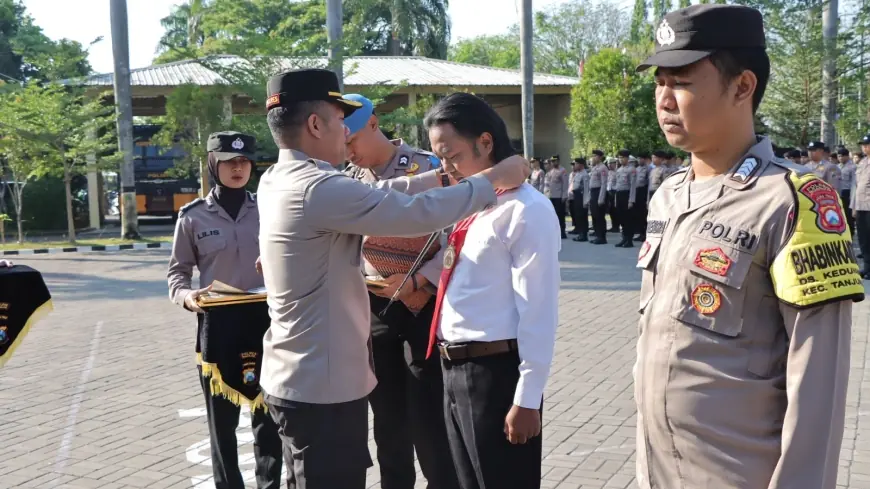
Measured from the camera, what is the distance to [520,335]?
2.63 meters

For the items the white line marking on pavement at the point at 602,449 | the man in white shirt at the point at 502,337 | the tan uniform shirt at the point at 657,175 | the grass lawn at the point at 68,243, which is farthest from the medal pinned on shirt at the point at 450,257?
the grass lawn at the point at 68,243

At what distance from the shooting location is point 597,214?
56.2ft

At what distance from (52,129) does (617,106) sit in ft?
49.7

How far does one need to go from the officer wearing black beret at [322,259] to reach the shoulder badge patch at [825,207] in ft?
3.51

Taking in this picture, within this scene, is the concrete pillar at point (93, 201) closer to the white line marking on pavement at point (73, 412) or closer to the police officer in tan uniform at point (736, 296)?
the white line marking on pavement at point (73, 412)

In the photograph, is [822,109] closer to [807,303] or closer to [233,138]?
[233,138]

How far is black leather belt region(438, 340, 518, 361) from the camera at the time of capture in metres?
2.69

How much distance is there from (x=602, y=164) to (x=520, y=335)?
614 inches

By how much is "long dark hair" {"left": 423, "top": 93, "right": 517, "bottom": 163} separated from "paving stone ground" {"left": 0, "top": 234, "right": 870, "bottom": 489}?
204 cm

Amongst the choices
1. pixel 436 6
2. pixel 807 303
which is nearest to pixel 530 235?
pixel 807 303

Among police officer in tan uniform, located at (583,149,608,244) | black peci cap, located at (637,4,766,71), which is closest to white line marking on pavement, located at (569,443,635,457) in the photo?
black peci cap, located at (637,4,766,71)

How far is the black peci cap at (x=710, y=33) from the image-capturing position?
1.86 meters

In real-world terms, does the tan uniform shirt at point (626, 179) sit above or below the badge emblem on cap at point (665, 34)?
below

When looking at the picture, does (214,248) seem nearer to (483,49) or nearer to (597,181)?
(597,181)
